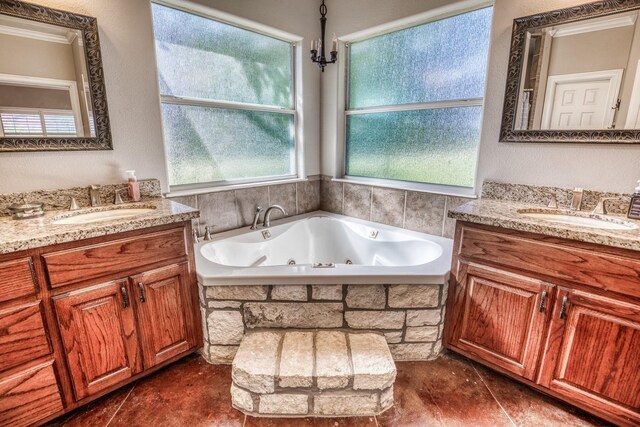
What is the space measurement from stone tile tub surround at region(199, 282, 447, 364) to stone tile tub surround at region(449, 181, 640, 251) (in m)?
0.43

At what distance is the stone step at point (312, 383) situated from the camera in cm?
143

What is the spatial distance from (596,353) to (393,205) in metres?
1.43

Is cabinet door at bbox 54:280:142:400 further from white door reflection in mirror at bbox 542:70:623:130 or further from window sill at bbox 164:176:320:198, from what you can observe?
white door reflection in mirror at bbox 542:70:623:130

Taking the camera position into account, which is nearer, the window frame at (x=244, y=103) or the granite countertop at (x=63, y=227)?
the granite countertop at (x=63, y=227)

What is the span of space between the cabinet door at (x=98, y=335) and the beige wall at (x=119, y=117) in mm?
695

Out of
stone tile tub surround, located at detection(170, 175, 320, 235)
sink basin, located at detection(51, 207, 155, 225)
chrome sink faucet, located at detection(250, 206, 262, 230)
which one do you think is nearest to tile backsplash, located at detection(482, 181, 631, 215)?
stone tile tub surround, located at detection(170, 175, 320, 235)

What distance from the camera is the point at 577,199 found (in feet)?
5.57

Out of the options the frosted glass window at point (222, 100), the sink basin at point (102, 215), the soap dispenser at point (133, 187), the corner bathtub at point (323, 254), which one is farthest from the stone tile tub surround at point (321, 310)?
the frosted glass window at point (222, 100)

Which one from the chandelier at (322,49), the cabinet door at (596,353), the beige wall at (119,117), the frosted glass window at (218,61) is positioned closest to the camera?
the cabinet door at (596,353)

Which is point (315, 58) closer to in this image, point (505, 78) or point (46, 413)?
point (505, 78)

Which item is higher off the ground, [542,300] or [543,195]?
[543,195]

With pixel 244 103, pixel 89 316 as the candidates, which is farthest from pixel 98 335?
pixel 244 103

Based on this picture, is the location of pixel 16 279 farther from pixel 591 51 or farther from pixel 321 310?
pixel 591 51

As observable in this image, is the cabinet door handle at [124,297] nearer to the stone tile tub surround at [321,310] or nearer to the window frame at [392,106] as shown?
the stone tile tub surround at [321,310]
